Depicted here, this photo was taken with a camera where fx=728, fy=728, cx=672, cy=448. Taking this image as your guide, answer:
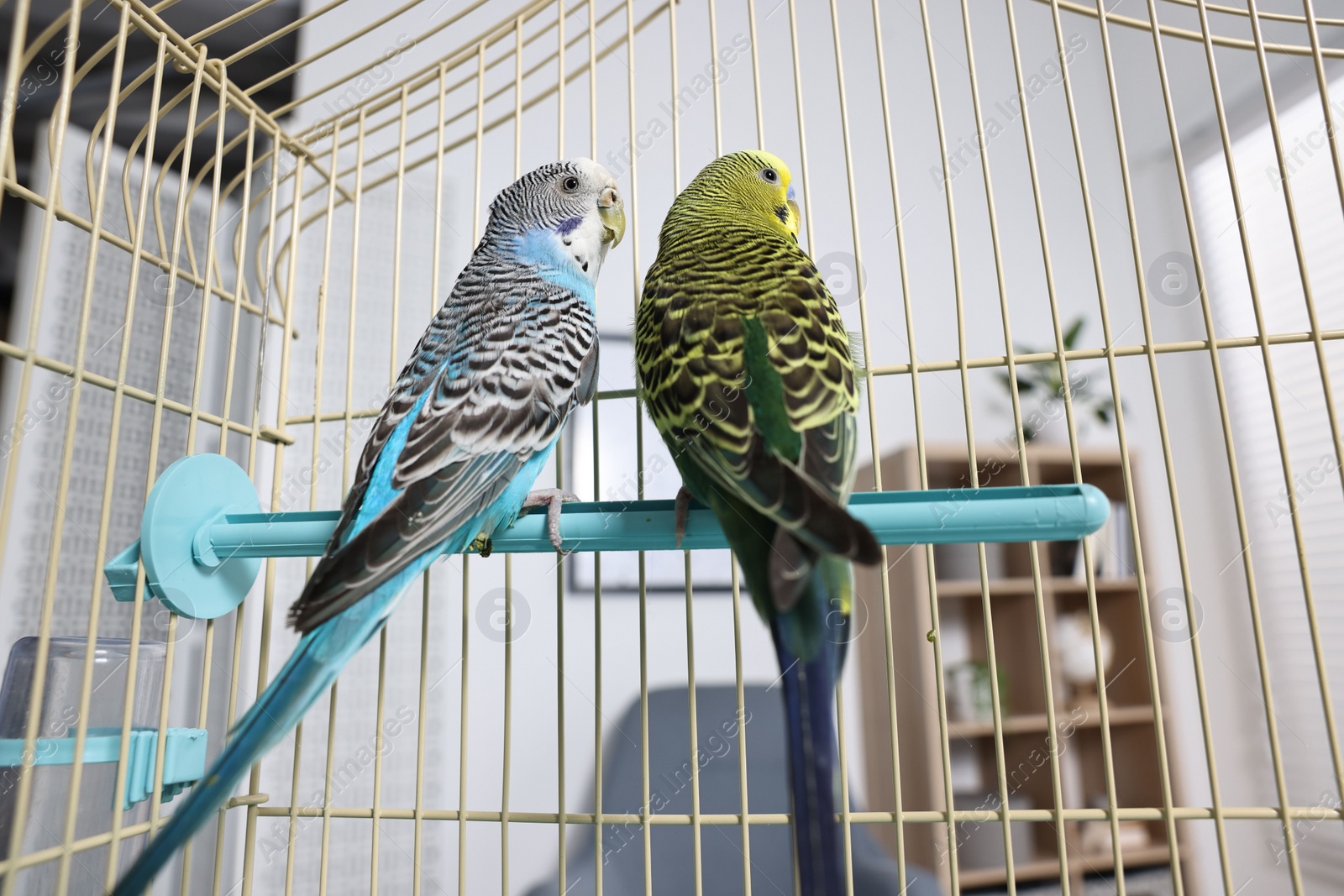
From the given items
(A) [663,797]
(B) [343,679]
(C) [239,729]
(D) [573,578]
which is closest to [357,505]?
(C) [239,729]

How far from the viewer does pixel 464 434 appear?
2.61 ft

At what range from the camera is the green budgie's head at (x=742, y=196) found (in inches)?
40.0

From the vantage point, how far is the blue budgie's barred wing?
65 cm

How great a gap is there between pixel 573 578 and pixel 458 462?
1697 millimetres

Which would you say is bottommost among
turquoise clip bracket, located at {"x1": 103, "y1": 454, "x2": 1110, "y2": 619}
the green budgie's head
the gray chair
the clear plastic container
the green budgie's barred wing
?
the gray chair

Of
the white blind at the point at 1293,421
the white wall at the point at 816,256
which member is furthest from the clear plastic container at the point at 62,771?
the white blind at the point at 1293,421

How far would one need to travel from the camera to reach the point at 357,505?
764 millimetres

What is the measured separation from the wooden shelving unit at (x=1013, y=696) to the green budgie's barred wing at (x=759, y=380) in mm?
1786

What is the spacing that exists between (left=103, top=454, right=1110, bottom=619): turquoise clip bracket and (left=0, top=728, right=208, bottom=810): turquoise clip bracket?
0.44 ft

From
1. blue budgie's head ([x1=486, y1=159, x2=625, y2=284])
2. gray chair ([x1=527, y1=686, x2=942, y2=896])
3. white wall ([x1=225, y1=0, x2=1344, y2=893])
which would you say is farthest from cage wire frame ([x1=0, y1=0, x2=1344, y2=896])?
gray chair ([x1=527, y1=686, x2=942, y2=896])

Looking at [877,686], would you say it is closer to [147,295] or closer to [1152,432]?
[1152,432]

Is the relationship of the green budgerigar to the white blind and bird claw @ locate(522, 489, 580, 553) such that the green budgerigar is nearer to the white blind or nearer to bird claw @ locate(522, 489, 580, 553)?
bird claw @ locate(522, 489, 580, 553)

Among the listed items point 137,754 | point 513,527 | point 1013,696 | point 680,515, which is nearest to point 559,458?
point 513,527

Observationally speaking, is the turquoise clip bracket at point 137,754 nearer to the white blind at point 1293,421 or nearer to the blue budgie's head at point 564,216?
the blue budgie's head at point 564,216
